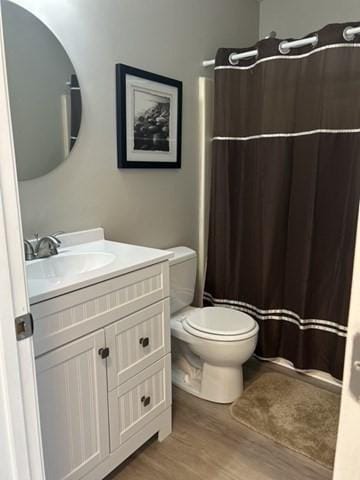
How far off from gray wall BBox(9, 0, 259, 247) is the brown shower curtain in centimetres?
21

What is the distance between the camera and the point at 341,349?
2137mm

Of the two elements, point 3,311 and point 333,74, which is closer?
point 3,311

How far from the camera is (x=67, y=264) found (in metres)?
1.60

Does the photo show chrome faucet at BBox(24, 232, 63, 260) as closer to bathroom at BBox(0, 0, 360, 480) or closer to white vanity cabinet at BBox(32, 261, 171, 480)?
bathroom at BBox(0, 0, 360, 480)

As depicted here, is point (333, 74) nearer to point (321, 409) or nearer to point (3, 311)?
point (321, 409)

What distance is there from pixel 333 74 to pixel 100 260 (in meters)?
1.57

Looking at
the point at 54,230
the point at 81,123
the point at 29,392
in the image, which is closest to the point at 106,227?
the point at 54,230

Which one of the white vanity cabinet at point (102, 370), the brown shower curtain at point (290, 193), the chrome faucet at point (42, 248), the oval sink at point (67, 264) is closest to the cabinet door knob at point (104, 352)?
the white vanity cabinet at point (102, 370)

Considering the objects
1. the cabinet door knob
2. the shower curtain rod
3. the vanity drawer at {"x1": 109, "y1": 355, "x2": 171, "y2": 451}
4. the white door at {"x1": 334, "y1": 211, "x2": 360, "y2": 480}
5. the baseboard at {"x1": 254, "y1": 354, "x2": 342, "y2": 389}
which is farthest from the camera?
the baseboard at {"x1": 254, "y1": 354, "x2": 342, "y2": 389}

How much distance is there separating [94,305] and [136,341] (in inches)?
12.2

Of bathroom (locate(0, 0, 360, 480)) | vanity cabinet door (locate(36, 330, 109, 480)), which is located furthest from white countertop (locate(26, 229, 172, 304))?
vanity cabinet door (locate(36, 330, 109, 480))

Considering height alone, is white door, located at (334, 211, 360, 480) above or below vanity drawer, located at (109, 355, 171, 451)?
above

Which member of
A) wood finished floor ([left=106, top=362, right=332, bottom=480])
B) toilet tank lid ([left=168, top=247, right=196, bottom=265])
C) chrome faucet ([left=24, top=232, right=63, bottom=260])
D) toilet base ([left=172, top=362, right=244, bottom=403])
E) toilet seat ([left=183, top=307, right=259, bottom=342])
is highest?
chrome faucet ([left=24, top=232, right=63, bottom=260])

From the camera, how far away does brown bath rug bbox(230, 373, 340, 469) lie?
1719 millimetres
